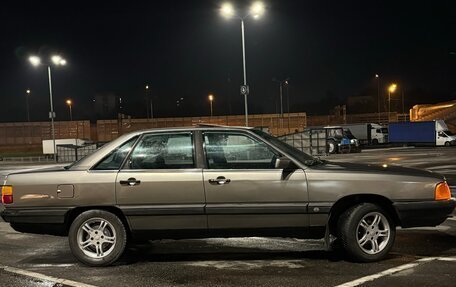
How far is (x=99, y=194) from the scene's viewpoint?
5734mm

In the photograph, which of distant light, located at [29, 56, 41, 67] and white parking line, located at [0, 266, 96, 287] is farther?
distant light, located at [29, 56, 41, 67]

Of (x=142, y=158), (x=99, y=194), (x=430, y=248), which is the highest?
(x=142, y=158)

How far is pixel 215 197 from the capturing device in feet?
18.7

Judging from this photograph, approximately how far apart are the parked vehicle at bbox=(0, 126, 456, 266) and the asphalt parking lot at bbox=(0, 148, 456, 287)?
1.09ft

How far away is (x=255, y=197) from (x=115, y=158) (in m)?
1.75

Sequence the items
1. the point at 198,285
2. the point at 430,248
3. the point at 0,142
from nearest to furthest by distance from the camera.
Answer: the point at 198,285 < the point at 430,248 < the point at 0,142

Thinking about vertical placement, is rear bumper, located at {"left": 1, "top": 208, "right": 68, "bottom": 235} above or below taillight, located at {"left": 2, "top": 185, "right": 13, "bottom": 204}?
below

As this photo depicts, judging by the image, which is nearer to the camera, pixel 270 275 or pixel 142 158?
pixel 270 275

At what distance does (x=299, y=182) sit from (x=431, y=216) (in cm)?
160

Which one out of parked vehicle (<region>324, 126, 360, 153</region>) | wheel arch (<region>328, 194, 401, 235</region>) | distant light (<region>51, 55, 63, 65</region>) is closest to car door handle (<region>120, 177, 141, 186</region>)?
wheel arch (<region>328, 194, 401, 235</region>)

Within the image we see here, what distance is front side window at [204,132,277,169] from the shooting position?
229 inches

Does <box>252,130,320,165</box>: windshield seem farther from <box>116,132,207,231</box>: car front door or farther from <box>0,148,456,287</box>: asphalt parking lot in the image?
<box>0,148,456,287</box>: asphalt parking lot

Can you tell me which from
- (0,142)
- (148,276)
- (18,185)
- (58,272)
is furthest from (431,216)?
(0,142)

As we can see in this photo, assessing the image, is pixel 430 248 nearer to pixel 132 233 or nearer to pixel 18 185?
pixel 132 233
